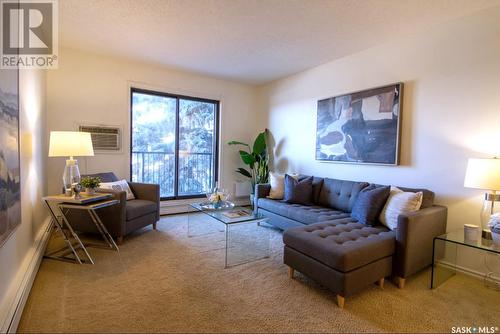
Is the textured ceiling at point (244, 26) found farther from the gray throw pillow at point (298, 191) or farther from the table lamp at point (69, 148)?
the gray throw pillow at point (298, 191)

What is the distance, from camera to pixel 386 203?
104 inches

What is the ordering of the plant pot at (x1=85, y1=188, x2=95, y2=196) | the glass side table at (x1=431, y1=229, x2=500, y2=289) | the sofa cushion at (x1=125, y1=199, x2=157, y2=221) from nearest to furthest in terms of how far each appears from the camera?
the glass side table at (x1=431, y1=229, x2=500, y2=289), the plant pot at (x1=85, y1=188, x2=95, y2=196), the sofa cushion at (x1=125, y1=199, x2=157, y2=221)

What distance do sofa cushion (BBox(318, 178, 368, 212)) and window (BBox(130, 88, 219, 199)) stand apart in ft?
7.54

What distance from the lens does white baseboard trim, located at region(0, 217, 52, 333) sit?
1495mm

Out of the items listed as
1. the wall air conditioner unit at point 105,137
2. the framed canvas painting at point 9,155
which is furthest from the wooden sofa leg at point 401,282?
the wall air conditioner unit at point 105,137

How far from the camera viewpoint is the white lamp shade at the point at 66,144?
8.61 ft

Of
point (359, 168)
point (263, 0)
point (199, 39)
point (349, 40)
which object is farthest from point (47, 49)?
point (359, 168)

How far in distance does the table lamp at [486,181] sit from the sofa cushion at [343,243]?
78cm

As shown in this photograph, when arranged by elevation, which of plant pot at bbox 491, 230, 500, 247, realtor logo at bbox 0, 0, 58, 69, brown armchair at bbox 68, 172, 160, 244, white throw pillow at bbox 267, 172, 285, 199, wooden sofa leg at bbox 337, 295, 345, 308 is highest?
realtor logo at bbox 0, 0, 58, 69

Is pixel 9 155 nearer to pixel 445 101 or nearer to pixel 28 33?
pixel 28 33

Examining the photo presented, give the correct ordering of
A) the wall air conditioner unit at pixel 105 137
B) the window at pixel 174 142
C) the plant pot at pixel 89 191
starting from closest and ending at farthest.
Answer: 1. the plant pot at pixel 89 191
2. the wall air conditioner unit at pixel 105 137
3. the window at pixel 174 142

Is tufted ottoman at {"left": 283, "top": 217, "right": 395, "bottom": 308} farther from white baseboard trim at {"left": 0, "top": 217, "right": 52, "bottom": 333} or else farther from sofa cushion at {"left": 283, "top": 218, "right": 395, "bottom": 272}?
white baseboard trim at {"left": 0, "top": 217, "right": 52, "bottom": 333}

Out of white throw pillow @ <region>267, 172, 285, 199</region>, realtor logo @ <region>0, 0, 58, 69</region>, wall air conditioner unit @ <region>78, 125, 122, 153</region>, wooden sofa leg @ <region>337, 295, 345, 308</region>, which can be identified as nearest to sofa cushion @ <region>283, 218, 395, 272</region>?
wooden sofa leg @ <region>337, 295, 345, 308</region>

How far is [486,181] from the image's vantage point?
2.08m
